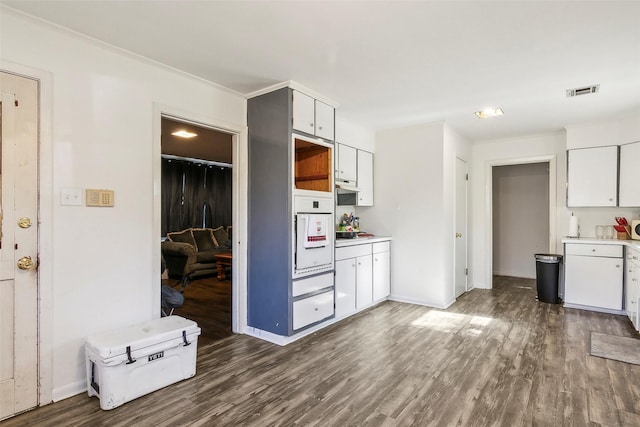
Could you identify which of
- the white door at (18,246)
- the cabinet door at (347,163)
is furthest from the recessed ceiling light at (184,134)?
the white door at (18,246)

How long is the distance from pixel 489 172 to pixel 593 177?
54.5 inches

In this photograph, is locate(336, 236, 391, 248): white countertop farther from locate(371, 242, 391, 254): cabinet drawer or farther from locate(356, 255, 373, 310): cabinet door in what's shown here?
locate(356, 255, 373, 310): cabinet door

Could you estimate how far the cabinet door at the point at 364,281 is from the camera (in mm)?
4113

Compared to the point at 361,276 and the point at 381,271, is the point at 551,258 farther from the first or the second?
the point at 361,276

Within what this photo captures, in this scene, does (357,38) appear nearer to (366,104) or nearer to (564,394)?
(366,104)

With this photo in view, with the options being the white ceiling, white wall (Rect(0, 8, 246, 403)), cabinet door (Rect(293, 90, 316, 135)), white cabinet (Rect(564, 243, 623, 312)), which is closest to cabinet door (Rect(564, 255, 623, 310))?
white cabinet (Rect(564, 243, 623, 312))

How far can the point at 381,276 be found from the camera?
15.0 ft

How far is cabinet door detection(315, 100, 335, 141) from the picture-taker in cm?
347

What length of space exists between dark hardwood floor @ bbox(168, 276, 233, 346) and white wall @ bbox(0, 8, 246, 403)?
903mm

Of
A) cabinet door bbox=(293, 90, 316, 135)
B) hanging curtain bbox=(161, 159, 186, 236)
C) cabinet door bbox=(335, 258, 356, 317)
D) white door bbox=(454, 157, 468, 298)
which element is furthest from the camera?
hanging curtain bbox=(161, 159, 186, 236)

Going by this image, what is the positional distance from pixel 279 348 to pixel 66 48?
9.13 feet

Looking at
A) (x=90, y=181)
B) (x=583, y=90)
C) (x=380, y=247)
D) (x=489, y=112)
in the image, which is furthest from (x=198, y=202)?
(x=583, y=90)

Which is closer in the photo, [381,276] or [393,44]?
[393,44]

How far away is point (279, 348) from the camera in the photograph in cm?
308
